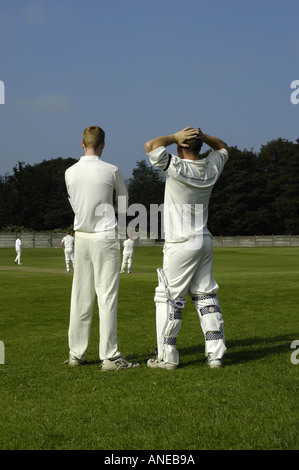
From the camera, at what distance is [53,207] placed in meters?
118

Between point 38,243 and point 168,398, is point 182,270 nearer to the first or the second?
point 168,398

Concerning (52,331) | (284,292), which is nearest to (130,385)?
(52,331)

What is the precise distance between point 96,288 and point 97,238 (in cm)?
57

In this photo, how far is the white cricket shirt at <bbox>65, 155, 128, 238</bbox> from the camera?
21.4 ft

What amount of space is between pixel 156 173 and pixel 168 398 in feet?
435

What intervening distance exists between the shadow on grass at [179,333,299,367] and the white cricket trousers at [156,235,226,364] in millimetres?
329

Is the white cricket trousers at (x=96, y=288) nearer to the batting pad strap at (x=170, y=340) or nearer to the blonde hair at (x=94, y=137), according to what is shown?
the batting pad strap at (x=170, y=340)

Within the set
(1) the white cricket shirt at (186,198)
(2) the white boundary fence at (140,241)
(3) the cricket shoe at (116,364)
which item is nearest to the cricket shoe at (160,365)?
(3) the cricket shoe at (116,364)

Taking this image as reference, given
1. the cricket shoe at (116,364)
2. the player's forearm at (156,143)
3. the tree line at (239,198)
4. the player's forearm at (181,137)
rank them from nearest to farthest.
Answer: the player's forearm at (156,143) < the player's forearm at (181,137) < the cricket shoe at (116,364) < the tree line at (239,198)

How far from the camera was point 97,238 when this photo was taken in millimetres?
6578

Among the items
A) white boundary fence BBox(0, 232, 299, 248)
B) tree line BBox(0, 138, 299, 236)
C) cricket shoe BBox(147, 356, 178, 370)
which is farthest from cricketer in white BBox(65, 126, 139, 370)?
tree line BBox(0, 138, 299, 236)

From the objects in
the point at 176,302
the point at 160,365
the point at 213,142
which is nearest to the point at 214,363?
the point at 160,365

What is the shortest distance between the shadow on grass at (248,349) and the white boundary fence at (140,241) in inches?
2428

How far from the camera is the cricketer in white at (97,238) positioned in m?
6.54
